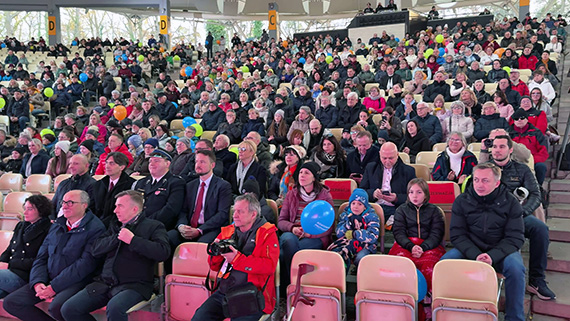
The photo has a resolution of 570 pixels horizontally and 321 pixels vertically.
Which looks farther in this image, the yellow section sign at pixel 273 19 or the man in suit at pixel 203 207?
the yellow section sign at pixel 273 19

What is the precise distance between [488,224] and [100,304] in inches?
109

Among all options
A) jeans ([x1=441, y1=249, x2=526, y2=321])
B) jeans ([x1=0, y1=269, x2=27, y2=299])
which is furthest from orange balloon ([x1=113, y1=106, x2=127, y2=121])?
jeans ([x1=441, y1=249, x2=526, y2=321])

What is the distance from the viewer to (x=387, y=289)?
118 inches

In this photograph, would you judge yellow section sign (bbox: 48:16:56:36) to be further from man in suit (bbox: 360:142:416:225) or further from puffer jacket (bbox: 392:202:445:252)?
puffer jacket (bbox: 392:202:445:252)

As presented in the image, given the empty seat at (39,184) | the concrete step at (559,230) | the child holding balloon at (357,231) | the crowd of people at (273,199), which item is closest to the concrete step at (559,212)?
the concrete step at (559,230)

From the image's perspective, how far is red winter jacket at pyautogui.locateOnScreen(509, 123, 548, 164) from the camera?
4.84 metres

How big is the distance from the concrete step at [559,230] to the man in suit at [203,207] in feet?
9.23

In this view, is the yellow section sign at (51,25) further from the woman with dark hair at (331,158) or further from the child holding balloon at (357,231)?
the child holding balloon at (357,231)

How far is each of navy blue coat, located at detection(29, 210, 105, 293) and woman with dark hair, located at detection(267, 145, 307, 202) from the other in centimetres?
164

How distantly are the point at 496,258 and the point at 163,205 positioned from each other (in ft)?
8.79

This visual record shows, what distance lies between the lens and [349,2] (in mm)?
28141

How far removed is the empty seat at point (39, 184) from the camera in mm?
5719

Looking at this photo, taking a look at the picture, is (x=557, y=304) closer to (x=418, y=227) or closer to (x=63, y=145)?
(x=418, y=227)

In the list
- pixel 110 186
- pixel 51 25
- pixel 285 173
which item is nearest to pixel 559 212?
pixel 285 173
